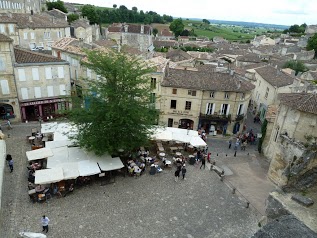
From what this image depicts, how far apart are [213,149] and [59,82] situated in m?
18.6

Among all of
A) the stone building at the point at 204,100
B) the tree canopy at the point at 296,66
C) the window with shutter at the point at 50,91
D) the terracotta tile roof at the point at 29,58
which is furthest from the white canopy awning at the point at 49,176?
the tree canopy at the point at 296,66

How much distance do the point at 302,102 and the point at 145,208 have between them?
16.1 m

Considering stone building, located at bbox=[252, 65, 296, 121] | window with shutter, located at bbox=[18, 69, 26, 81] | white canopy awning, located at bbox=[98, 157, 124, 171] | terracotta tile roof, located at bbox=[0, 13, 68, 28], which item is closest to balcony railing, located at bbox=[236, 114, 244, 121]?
stone building, located at bbox=[252, 65, 296, 121]

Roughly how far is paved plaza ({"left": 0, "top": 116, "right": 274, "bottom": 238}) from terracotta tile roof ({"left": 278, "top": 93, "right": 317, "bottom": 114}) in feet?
23.1

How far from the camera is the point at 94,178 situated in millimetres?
20250

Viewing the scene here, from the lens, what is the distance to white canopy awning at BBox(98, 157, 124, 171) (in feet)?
63.9

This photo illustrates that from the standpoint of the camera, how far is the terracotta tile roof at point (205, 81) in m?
30.7

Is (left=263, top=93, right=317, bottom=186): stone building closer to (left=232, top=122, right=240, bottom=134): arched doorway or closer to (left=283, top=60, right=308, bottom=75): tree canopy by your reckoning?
(left=232, top=122, right=240, bottom=134): arched doorway

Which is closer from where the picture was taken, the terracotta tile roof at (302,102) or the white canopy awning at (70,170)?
the white canopy awning at (70,170)

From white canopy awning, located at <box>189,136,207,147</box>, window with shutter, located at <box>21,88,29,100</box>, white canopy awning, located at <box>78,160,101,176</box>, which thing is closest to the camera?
white canopy awning, located at <box>78,160,101,176</box>

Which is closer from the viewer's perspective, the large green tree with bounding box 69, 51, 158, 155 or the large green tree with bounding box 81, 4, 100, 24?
the large green tree with bounding box 69, 51, 158, 155

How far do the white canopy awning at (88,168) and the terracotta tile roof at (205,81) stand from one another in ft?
47.5

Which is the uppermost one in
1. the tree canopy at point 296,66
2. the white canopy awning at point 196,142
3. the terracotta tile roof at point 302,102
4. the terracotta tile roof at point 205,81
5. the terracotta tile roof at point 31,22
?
the terracotta tile roof at point 31,22

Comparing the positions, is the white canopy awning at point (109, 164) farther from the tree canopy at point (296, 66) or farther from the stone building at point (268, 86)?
the tree canopy at point (296, 66)
